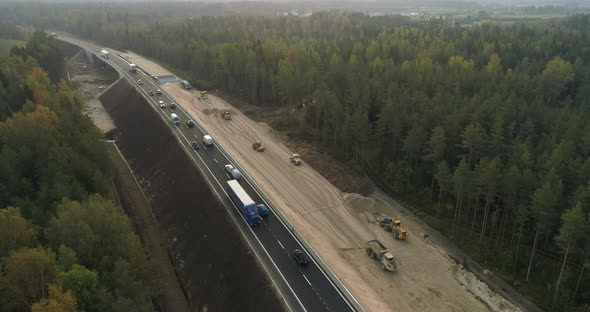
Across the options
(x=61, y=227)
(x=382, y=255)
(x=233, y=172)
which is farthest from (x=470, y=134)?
(x=61, y=227)

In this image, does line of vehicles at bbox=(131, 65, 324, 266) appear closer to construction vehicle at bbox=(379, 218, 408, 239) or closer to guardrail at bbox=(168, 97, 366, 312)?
guardrail at bbox=(168, 97, 366, 312)

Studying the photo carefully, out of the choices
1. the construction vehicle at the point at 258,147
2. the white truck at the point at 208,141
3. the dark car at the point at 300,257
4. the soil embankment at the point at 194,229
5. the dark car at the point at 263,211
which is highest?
the white truck at the point at 208,141

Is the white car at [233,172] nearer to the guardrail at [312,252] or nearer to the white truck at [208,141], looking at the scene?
the guardrail at [312,252]

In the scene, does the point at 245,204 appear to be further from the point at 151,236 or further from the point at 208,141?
the point at 208,141

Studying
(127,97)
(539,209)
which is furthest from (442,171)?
(127,97)

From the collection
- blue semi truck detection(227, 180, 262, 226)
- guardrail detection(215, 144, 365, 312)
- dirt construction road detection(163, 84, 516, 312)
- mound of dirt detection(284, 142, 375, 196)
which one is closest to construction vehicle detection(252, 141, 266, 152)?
dirt construction road detection(163, 84, 516, 312)

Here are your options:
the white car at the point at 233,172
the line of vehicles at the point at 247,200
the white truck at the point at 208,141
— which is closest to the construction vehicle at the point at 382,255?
the line of vehicles at the point at 247,200
